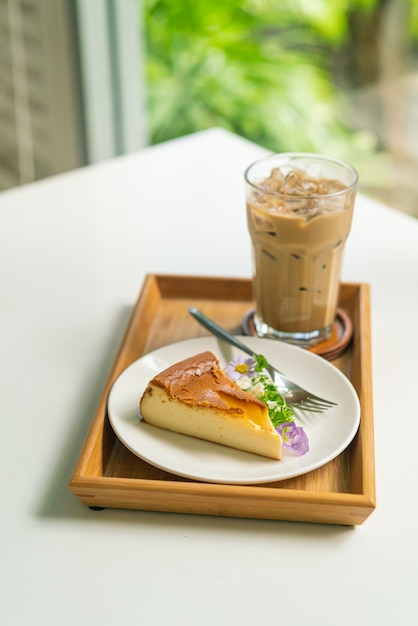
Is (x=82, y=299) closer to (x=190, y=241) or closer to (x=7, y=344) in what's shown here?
(x=7, y=344)

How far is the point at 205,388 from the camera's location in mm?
940

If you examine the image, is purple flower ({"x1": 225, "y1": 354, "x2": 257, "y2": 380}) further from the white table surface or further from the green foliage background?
the green foliage background

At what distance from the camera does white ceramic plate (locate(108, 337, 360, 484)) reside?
2.88ft

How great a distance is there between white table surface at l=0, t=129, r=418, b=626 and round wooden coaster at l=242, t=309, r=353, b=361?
0.05 meters

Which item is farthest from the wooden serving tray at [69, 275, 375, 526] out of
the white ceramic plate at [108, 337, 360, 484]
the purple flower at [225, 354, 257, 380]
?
the purple flower at [225, 354, 257, 380]

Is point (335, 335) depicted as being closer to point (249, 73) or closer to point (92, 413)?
point (92, 413)

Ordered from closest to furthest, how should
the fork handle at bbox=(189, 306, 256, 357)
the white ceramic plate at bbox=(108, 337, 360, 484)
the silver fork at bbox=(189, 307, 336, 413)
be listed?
the white ceramic plate at bbox=(108, 337, 360, 484), the silver fork at bbox=(189, 307, 336, 413), the fork handle at bbox=(189, 306, 256, 357)

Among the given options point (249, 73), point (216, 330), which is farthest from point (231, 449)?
point (249, 73)

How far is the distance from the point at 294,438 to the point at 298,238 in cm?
35

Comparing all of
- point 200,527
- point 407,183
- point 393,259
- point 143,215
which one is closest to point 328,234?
point 393,259

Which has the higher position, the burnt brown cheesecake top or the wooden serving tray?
the burnt brown cheesecake top

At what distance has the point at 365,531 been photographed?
33.5 inches

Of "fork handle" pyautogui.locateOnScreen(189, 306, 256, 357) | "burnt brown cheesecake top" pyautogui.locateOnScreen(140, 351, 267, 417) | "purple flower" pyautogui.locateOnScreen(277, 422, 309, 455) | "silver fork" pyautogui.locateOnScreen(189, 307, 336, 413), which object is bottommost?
"fork handle" pyautogui.locateOnScreen(189, 306, 256, 357)

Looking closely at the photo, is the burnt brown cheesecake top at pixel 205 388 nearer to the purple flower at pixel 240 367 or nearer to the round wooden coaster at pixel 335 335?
the purple flower at pixel 240 367
